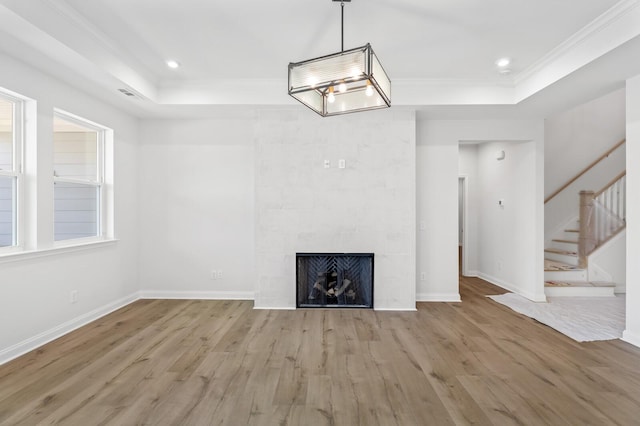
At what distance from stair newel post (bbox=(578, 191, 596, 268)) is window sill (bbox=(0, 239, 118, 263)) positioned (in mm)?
6722

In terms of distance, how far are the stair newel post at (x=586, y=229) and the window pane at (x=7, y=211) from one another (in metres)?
7.18

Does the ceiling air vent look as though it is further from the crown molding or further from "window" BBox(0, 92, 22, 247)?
the crown molding

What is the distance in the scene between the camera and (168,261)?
4754mm

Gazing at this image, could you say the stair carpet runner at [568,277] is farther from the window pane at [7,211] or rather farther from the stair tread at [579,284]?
the window pane at [7,211]

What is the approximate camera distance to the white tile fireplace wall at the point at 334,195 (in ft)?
14.1

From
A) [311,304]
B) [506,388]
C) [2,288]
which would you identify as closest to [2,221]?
[2,288]

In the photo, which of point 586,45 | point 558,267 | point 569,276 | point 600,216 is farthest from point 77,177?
point 600,216

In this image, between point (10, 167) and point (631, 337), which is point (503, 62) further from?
point (10, 167)

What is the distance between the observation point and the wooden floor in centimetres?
205

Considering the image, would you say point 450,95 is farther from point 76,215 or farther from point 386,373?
point 76,215

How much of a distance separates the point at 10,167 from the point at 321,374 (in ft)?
10.8

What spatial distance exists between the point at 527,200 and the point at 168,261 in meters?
5.26

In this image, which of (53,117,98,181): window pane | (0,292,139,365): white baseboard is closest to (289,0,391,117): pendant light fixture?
(53,117,98,181): window pane

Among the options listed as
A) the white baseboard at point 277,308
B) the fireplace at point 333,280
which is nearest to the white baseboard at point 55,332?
the white baseboard at point 277,308
